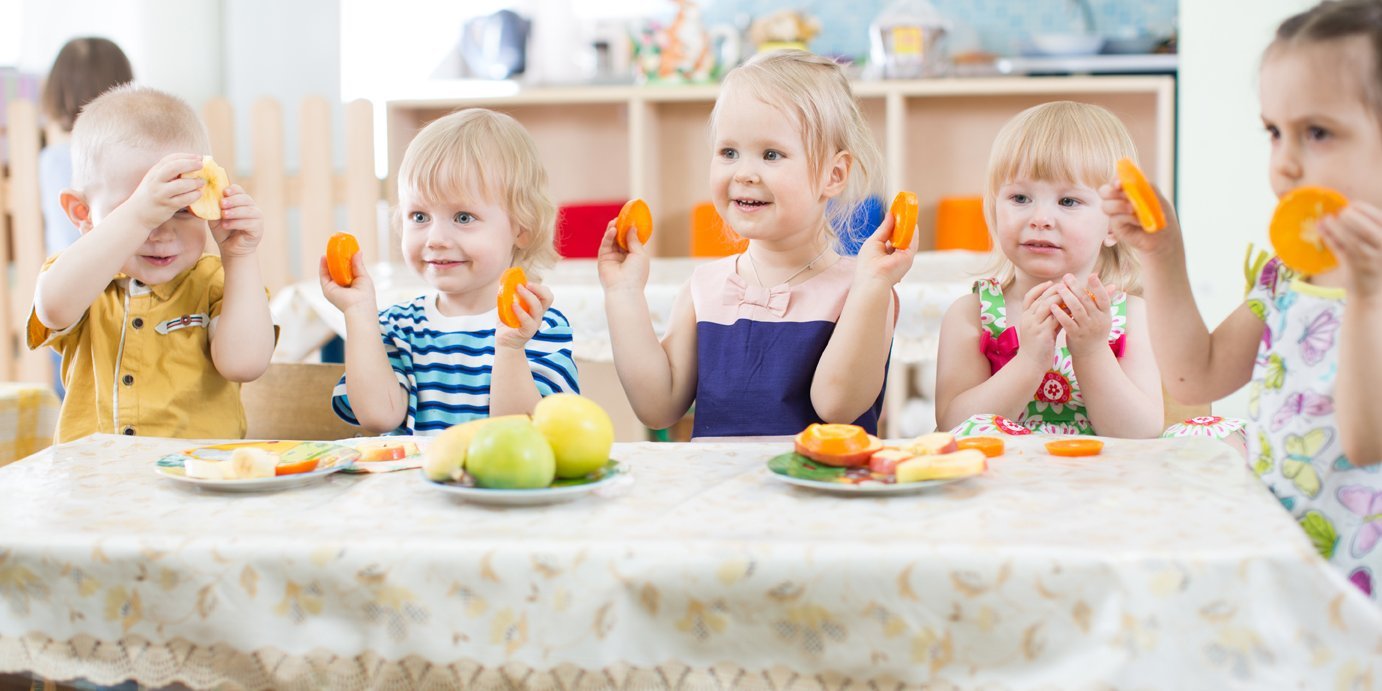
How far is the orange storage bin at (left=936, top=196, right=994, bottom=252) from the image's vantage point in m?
4.23

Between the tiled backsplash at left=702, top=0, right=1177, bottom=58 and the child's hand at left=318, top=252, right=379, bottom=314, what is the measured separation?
3480 mm

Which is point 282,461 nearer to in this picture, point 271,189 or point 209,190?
point 209,190

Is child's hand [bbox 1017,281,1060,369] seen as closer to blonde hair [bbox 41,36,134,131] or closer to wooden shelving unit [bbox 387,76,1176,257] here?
wooden shelving unit [bbox 387,76,1176,257]

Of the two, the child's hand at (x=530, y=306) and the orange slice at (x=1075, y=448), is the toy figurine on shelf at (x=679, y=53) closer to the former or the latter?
the child's hand at (x=530, y=306)

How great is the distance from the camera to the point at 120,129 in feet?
5.15

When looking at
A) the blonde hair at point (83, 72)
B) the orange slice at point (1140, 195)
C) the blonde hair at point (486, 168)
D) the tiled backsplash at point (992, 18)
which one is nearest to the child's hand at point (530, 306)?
the blonde hair at point (486, 168)

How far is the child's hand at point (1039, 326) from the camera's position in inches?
57.7

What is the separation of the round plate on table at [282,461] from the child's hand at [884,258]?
2.00ft

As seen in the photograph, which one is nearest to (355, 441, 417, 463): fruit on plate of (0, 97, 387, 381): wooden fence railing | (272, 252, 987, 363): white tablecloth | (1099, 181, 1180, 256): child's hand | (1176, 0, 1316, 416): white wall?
(1099, 181, 1180, 256): child's hand

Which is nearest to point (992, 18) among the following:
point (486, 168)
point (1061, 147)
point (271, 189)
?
point (271, 189)

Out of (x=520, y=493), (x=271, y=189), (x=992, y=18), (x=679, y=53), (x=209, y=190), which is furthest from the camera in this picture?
(x=992, y=18)

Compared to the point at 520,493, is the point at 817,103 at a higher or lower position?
higher

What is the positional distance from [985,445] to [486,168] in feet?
2.59

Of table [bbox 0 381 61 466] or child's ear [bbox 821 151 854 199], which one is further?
table [bbox 0 381 61 466]
